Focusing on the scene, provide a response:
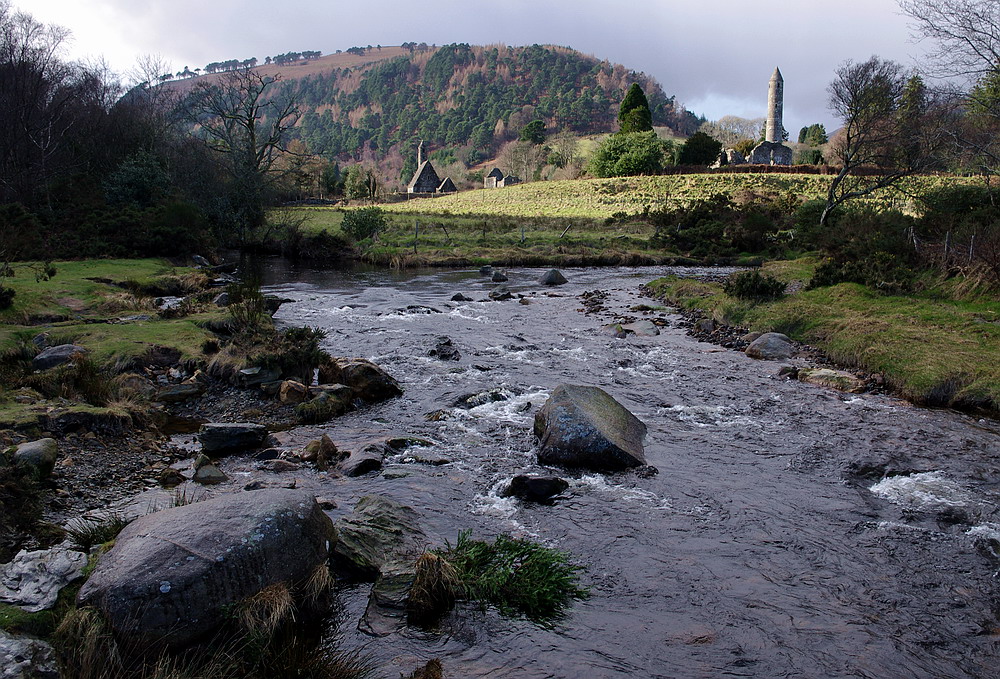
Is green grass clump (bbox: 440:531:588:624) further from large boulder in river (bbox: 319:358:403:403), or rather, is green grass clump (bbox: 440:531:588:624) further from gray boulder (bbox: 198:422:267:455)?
large boulder in river (bbox: 319:358:403:403)

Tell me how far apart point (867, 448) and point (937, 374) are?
11.3 feet

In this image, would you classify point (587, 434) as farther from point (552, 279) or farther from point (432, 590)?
point (552, 279)

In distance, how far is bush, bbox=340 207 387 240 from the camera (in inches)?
1550

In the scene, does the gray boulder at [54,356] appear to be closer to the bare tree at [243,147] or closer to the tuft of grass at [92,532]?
the tuft of grass at [92,532]

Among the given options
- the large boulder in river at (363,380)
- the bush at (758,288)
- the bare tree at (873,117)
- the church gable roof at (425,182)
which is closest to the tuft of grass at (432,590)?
the large boulder in river at (363,380)

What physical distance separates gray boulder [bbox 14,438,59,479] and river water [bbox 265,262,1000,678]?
9.40 feet

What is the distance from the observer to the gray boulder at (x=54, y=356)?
1066cm

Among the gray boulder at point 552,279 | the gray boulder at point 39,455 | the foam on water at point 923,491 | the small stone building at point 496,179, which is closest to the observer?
the gray boulder at point 39,455

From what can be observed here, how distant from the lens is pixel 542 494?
295 inches

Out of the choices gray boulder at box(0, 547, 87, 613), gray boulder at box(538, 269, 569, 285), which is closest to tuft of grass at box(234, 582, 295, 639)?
gray boulder at box(0, 547, 87, 613)

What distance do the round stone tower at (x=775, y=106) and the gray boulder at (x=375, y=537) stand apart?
414 ft

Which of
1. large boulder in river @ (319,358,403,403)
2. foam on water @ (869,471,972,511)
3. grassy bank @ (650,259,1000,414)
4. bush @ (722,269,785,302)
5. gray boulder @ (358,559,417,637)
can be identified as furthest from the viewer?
bush @ (722,269,785,302)

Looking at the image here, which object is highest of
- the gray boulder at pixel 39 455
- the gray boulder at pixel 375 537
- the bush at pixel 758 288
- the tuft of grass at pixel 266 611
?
the bush at pixel 758 288

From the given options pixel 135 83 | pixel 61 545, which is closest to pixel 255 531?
pixel 61 545
